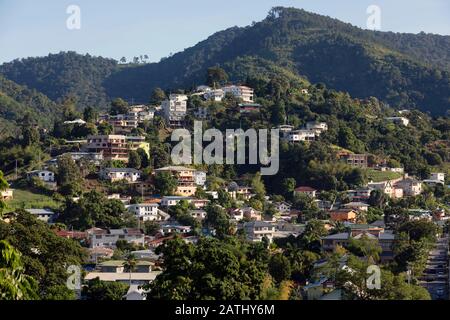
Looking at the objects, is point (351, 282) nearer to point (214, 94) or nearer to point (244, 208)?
point (244, 208)

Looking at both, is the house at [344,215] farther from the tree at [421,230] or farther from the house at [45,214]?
the house at [45,214]

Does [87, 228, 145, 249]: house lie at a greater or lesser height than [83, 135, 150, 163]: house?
lesser

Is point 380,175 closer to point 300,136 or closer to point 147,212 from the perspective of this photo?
point 300,136

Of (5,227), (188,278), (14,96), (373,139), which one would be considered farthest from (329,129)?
(14,96)

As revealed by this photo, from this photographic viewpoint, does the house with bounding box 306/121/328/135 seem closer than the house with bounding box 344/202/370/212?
No

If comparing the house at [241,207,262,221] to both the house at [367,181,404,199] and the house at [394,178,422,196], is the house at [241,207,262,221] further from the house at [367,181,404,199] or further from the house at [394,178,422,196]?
the house at [394,178,422,196]

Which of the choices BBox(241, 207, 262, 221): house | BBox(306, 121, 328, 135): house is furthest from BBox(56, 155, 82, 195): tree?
BBox(306, 121, 328, 135): house
